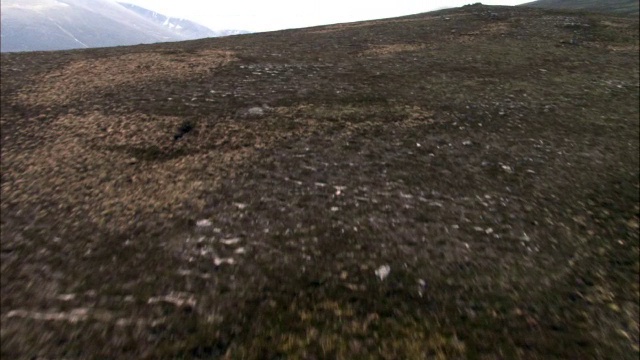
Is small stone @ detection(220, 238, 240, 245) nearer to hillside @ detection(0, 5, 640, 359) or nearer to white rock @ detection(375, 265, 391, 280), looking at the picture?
hillside @ detection(0, 5, 640, 359)

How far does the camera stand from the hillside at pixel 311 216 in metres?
6.24

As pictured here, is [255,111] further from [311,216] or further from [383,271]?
[383,271]

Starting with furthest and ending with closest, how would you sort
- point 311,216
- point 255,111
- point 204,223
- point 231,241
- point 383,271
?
point 255,111 → point 311,216 → point 204,223 → point 231,241 → point 383,271

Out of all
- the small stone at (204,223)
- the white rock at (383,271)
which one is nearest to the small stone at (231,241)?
the small stone at (204,223)

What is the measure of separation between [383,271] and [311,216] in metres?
2.36

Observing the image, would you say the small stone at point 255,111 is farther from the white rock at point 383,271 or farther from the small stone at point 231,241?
the white rock at point 383,271

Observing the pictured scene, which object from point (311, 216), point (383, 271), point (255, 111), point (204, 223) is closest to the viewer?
point (383, 271)

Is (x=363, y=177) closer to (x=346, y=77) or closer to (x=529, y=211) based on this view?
(x=529, y=211)

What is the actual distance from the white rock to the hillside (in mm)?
61

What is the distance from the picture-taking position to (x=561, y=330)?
21.4ft

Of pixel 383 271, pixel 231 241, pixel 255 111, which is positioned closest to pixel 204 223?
pixel 231 241

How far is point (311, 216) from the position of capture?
9258mm

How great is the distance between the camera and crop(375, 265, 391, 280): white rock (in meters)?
7.50

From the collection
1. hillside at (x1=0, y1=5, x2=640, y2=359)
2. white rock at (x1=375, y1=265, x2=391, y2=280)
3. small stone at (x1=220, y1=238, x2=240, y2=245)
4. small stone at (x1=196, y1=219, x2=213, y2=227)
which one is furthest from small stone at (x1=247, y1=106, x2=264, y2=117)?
white rock at (x1=375, y1=265, x2=391, y2=280)
